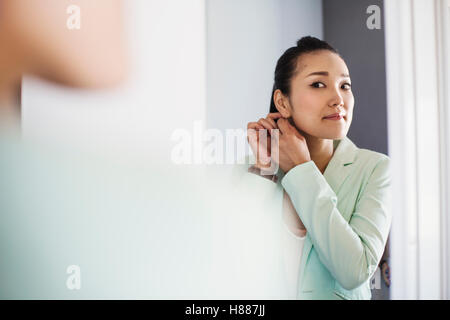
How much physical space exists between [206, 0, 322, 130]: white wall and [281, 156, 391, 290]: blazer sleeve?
0.59 feet

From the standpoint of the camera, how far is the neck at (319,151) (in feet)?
2.77

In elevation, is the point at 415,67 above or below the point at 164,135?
above

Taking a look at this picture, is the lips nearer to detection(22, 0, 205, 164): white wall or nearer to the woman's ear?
the woman's ear

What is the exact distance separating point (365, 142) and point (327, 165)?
10cm

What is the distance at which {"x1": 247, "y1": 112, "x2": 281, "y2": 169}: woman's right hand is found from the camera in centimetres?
85

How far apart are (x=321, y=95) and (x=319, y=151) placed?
0.12 meters

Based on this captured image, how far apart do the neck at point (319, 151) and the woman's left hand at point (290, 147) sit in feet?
0.04

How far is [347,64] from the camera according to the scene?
0.85 m

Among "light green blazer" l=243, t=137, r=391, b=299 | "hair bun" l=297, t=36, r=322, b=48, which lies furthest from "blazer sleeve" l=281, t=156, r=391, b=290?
"hair bun" l=297, t=36, r=322, b=48

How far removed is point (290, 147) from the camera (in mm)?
835

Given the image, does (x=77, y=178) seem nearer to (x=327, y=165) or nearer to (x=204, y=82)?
(x=204, y=82)
